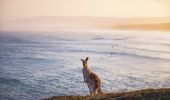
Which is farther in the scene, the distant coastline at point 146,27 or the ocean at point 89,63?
the ocean at point 89,63

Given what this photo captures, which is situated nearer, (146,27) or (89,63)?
(146,27)

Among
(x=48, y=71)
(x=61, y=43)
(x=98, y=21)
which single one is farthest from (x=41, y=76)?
(x=98, y=21)

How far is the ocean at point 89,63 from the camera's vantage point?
1087 centimetres

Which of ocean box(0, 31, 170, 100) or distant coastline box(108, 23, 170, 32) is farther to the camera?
ocean box(0, 31, 170, 100)

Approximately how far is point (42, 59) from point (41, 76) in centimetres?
234

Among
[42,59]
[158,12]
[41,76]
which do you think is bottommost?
[41,76]

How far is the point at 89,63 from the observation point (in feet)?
40.5

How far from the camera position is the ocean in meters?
10.9

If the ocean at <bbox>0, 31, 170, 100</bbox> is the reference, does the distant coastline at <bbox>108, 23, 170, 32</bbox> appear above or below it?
above

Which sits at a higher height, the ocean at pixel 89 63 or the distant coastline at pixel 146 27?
the distant coastline at pixel 146 27

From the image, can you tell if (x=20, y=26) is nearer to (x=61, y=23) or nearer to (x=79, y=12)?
(x=61, y=23)

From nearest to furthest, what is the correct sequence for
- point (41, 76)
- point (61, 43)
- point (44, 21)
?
point (44, 21) → point (41, 76) → point (61, 43)

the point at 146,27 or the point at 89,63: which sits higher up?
the point at 146,27

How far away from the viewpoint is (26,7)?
10.3 metres
